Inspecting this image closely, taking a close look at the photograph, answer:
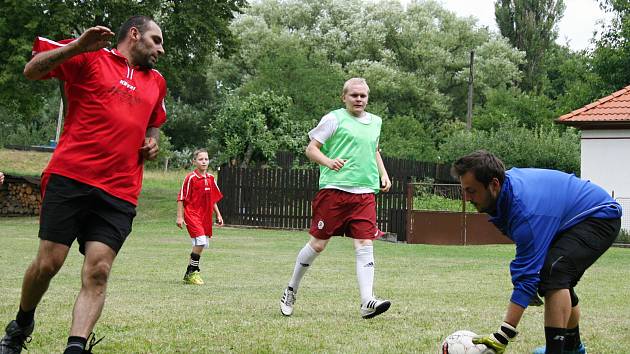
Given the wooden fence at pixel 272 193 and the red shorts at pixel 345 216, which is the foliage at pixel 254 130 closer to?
the wooden fence at pixel 272 193

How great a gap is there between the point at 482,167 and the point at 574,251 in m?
0.77

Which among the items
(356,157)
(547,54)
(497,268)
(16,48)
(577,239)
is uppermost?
(547,54)

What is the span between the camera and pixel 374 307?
25.3ft

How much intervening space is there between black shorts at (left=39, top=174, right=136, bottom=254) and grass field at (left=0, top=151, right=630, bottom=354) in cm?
99

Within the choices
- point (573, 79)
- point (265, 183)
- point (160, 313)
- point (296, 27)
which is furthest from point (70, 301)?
point (296, 27)

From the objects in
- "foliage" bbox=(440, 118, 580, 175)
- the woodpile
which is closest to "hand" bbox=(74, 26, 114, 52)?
the woodpile

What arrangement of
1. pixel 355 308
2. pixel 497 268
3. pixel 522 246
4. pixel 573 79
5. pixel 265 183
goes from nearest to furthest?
pixel 522 246 < pixel 355 308 < pixel 497 268 < pixel 265 183 < pixel 573 79

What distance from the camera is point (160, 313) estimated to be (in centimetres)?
Result: 808

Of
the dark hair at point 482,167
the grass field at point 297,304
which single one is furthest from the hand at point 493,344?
the dark hair at point 482,167

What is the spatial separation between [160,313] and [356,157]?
2.28m

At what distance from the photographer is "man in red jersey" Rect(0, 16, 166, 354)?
5316mm

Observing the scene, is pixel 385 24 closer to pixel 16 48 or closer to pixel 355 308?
pixel 16 48

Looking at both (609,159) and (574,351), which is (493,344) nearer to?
(574,351)

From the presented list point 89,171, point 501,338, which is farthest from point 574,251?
point 89,171
